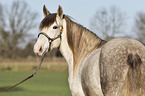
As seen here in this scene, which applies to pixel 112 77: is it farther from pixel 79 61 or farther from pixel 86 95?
pixel 79 61

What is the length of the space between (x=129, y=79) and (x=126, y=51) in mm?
398

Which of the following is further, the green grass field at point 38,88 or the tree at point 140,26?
the tree at point 140,26

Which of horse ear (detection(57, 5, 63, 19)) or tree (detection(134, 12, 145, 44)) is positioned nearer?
horse ear (detection(57, 5, 63, 19))

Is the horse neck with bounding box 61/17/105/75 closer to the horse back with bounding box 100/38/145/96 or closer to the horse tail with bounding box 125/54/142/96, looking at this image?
the horse back with bounding box 100/38/145/96

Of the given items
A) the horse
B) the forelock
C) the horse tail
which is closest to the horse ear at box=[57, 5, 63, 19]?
the horse

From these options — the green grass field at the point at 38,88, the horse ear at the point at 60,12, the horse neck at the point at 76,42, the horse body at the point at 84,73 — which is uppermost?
the horse ear at the point at 60,12

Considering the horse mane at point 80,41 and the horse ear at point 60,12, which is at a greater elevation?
the horse ear at point 60,12

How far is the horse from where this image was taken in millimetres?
3613

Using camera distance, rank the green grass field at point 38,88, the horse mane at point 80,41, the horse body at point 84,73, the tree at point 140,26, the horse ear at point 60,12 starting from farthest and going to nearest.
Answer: the tree at point 140,26 → the green grass field at point 38,88 → the horse ear at point 60,12 → the horse mane at point 80,41 → the horse body at point 84,73

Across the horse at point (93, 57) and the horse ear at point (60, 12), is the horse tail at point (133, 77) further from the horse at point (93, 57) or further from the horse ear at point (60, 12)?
the horse ear at point (60, 12)

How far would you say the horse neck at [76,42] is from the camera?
4.98 metres

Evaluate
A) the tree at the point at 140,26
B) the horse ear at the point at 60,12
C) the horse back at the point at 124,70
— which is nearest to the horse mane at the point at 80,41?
the horse ear at the point at 60,12

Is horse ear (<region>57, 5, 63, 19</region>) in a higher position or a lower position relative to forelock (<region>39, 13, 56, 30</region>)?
higher

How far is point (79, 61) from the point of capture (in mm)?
5086
